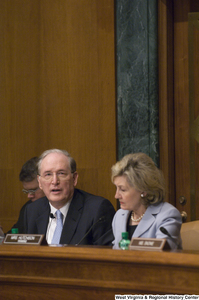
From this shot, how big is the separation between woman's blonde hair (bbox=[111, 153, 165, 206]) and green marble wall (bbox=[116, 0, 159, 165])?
41.7 inches

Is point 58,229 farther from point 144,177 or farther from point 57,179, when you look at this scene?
point 144,177

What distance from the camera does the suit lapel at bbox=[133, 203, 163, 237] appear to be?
253 centimetres

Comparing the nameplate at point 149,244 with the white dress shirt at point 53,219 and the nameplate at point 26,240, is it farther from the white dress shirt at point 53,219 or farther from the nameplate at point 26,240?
the white dress shirt at point 53,219

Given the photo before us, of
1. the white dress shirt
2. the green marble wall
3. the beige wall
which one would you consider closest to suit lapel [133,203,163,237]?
the white dress shirt

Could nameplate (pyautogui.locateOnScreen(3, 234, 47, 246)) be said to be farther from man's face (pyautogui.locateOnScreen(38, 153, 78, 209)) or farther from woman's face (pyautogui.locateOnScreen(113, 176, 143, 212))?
man's face (pyautogui.locateOnScreen(38, 153, 78, 209))

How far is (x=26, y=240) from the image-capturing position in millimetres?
1997

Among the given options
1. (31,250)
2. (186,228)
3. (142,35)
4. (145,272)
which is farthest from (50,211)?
(142,35)

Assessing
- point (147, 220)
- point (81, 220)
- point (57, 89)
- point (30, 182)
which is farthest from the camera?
point (57, 89)

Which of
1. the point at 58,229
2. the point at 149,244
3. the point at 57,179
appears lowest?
the point at 58,229

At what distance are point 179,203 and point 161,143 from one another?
1.80ft

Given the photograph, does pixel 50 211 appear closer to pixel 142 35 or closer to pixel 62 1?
pixel 142 35

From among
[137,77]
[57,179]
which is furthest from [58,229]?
[137,77]

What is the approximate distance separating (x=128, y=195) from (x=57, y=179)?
0.57 meters

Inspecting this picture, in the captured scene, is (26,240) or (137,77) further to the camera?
(137,77)
